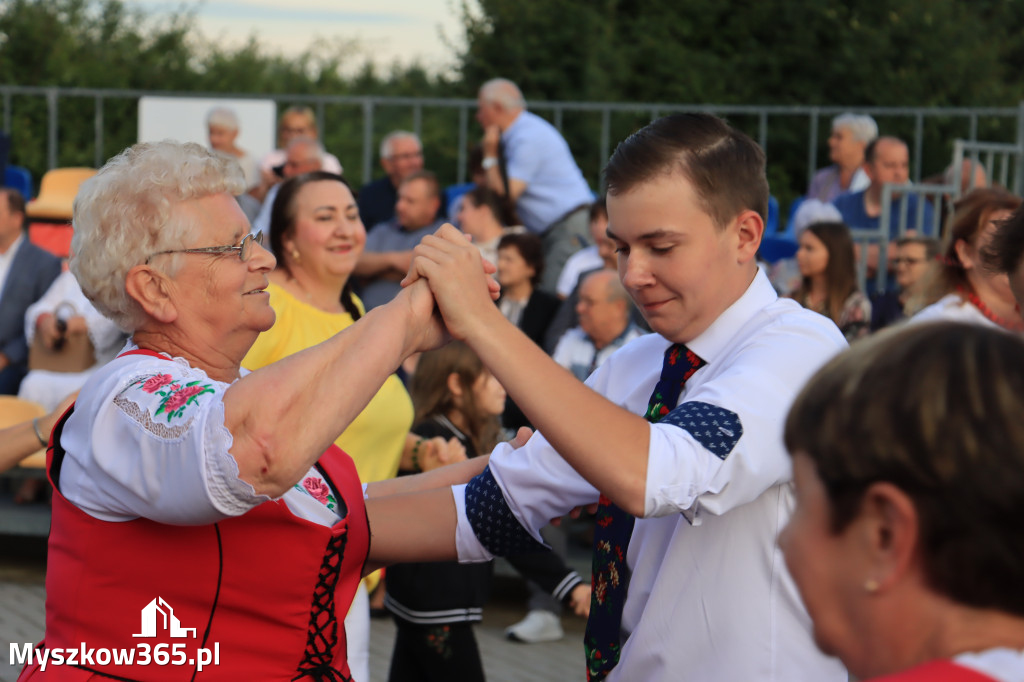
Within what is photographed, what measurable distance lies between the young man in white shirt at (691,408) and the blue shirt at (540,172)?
6201 mm

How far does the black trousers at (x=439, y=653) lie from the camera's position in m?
4.37

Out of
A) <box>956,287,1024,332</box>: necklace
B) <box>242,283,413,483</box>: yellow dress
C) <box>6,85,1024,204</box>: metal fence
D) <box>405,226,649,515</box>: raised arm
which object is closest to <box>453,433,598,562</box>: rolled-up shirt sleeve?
<box>405,226,649,515</box>: raised arm

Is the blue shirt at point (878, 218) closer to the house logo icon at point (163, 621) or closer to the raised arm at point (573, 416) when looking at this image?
the raised arm at point (573, 416)

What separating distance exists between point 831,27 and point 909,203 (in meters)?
13.9

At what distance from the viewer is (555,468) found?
7.64 ft

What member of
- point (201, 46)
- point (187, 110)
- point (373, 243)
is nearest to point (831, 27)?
point (201, 46)

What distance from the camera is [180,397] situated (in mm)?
1897

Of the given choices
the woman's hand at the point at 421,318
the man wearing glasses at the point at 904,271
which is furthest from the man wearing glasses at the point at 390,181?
the woman's hand at the point at 421,318

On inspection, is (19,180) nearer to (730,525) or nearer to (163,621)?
(163,621)

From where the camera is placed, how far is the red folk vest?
2.03m

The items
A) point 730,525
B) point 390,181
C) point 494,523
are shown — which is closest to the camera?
point 730,525

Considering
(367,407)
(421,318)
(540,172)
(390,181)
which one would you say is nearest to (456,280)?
(421,318)

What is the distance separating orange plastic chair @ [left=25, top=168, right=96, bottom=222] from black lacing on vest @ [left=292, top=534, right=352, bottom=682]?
29.8 ft

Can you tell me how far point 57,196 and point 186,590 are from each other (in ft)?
32.1
